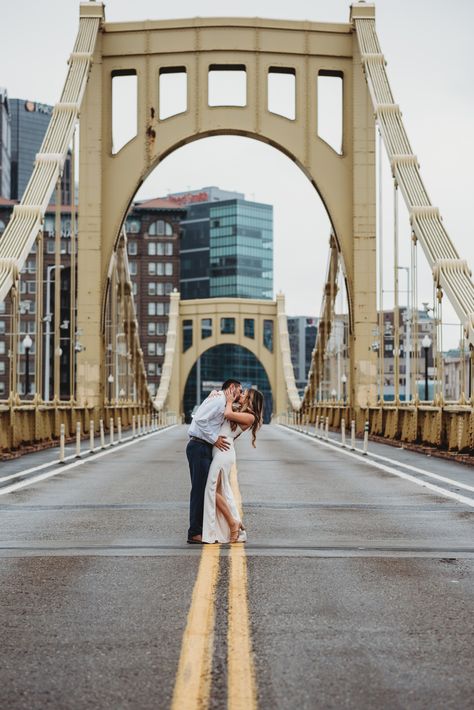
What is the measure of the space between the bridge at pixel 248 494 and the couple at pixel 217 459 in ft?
1.02

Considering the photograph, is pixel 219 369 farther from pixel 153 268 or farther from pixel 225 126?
pixel 225 126

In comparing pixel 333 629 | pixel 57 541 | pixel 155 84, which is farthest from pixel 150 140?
pixel 333 629

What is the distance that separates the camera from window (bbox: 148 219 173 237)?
6275 inches

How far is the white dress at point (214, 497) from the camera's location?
10.3m

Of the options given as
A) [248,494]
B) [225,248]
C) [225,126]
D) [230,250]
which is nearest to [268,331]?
[230,250]

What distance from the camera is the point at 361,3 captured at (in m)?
45.5

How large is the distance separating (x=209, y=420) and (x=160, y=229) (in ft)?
493

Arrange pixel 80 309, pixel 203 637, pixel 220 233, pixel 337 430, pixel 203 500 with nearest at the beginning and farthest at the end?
pixel 203 637
pixel 203 500
pixel 80 309
pixel 337 430
pixel 220 233

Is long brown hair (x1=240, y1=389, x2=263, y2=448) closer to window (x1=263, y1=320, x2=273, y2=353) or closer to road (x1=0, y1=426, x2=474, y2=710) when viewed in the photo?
road (x1=0, y1=426, x2=474, y2=710)

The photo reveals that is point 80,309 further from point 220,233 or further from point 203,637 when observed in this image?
point 220,233

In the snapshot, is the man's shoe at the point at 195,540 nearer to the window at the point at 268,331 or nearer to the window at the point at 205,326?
the window at the point at 205,326

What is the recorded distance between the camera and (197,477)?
34.7 ft

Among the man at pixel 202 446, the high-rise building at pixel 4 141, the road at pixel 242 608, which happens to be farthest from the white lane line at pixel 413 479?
the high-rise building at pixel 4 141

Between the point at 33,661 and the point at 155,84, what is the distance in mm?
41984
